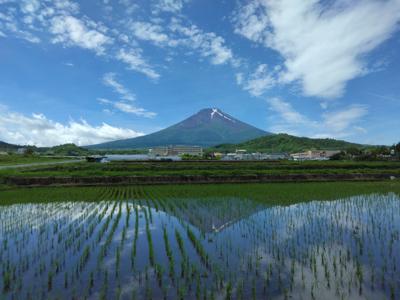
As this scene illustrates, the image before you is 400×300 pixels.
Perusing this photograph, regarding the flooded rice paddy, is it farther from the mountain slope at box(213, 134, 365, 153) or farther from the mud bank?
the mountain slope at box(213, 134, 365, 153)

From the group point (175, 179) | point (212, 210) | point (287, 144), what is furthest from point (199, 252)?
point (287, 144)

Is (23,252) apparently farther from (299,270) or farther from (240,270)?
(299,270)

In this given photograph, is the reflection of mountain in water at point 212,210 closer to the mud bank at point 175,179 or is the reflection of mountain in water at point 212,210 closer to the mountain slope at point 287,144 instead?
the mud bank at point 175,179

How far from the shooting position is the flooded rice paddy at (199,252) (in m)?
4.43

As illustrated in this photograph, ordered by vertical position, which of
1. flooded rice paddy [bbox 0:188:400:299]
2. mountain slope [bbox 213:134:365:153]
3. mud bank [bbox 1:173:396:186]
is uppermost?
mountain slope [bbox 213:134:365:153]

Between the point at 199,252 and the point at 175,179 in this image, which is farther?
the point at 175,179

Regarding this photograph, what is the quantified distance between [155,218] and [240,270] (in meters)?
4.79

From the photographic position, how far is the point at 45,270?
518cm

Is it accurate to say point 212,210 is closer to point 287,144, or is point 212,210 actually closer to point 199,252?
point 199,252

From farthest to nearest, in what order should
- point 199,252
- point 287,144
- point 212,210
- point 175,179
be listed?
point 287,144, point 175,179, point 212,210, point 199,252

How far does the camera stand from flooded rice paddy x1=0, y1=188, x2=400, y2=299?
14.5 feet

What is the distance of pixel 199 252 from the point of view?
6.12m

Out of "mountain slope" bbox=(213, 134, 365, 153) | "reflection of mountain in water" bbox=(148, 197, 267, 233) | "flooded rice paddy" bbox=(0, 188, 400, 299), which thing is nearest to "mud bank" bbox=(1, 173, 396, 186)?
"reflection of mountain in water" bbox=(148, 197, 267, 233)

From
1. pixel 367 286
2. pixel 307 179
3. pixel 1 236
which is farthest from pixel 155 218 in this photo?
pixel 307 179
